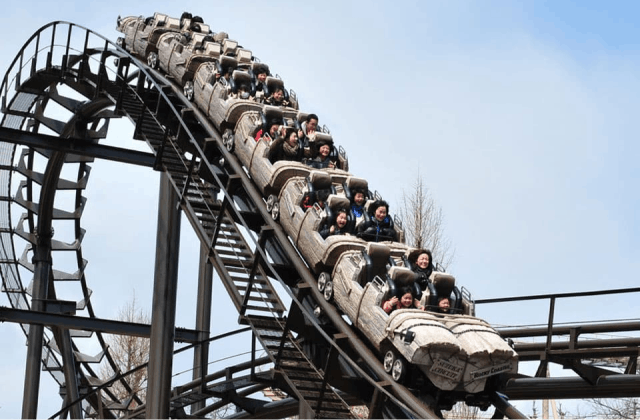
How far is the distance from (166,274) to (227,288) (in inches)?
81.7

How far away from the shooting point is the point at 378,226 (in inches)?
393

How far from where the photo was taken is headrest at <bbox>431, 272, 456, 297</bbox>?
8766mm

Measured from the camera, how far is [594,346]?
35.0ft

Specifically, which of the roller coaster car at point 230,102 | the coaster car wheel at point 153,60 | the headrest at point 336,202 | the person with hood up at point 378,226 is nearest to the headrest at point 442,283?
the person with hood up at point 378,226

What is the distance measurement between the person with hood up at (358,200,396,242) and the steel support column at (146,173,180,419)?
323cm

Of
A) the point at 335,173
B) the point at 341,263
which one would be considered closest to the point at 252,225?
the point at 335,173

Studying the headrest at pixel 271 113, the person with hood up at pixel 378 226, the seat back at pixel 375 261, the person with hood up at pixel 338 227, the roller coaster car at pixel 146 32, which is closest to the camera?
the seat back at pixel 375 261

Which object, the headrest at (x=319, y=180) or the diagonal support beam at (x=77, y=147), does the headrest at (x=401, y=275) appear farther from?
the diagonal support beam at (x=77, y=147)

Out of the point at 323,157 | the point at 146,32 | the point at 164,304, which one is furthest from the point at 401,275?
the point at 146,32

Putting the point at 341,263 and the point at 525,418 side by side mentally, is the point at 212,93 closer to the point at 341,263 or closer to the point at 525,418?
the point at 341,263

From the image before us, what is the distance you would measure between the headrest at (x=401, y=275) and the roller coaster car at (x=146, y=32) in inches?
317

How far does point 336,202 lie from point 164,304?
323 cm

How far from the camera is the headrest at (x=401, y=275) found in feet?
28.4

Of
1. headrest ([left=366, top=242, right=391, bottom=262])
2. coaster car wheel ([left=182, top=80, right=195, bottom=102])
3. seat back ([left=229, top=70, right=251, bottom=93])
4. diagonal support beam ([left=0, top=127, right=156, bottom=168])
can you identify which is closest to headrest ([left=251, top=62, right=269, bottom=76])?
seat back ([left=229, top=70, right=251, bottom=93])
